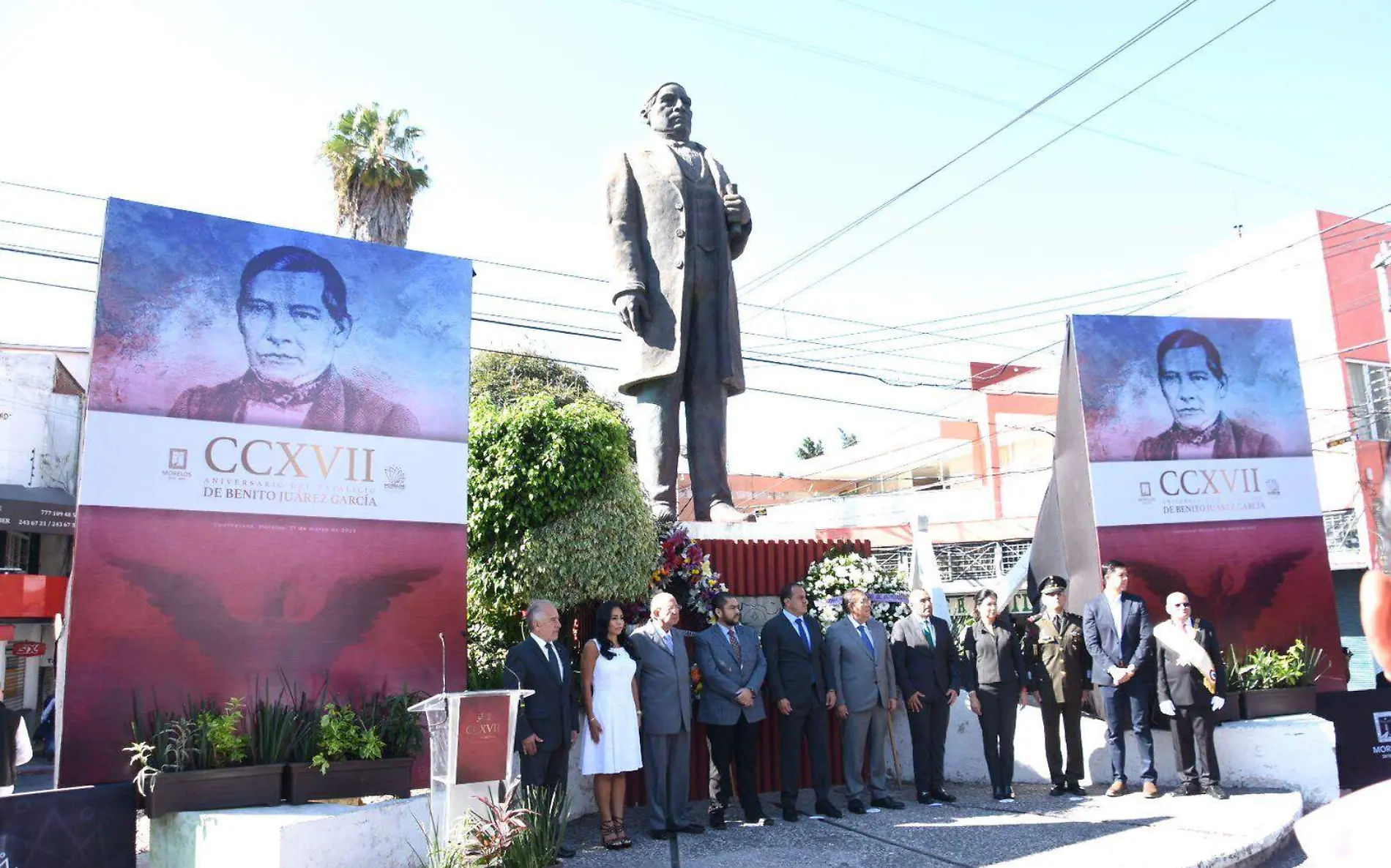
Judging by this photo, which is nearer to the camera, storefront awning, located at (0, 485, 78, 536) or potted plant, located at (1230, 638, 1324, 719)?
potted plant, located at (1230, 638, 1324, 719)

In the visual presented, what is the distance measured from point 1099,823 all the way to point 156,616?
19.0 ft

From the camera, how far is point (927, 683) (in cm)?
816

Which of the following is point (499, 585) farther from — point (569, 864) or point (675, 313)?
point (675, 313)

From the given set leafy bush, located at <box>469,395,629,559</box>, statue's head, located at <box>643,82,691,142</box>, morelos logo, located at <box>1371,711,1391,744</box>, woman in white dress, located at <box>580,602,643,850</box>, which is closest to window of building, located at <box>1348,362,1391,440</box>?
morelos logo, located at <box>1371,711,1391,744</box>

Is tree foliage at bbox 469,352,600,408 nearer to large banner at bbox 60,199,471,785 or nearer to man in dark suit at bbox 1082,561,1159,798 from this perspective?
large banner at bbox 60,199,471,785

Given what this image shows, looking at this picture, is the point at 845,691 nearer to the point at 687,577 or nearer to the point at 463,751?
the point at 687,577

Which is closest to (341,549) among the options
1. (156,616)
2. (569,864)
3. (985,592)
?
(156,616)

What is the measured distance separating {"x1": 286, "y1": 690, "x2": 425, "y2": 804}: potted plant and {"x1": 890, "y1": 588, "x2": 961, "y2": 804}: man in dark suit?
12.0ft

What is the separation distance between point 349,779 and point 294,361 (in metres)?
2.55

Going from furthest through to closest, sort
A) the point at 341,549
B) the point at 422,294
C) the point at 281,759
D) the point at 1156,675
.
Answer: the point at 1156,675 < the point at 422,294 < the point at 341,549 < the point at 281,759

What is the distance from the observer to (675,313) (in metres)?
8.88

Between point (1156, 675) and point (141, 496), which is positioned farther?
point (1156, 675)

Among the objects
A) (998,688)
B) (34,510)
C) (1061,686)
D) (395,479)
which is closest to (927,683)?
(998,688)

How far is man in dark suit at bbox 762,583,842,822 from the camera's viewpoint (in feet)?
24.4
